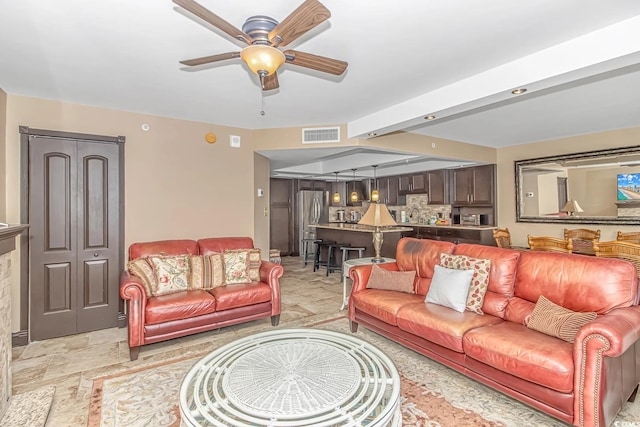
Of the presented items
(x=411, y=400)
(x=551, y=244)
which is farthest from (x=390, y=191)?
(x=411, y=400)

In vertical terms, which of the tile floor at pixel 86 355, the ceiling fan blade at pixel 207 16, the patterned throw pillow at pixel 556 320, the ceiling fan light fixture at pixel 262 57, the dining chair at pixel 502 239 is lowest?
the tile floor at pixel 86 355

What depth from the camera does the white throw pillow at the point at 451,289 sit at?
273cm

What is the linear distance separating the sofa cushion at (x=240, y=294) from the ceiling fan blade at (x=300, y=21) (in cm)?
243

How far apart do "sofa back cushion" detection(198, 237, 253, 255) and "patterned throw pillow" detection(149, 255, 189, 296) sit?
1.30ft

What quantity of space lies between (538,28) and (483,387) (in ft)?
8.23

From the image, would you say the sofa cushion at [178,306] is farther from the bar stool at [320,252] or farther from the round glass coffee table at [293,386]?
the bar stool at [320,252]

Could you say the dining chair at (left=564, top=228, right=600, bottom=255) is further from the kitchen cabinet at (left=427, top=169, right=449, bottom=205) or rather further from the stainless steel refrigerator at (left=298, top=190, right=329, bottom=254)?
the stainless steel refrigerator at (left=298, top=190, right=329, bottom=254)

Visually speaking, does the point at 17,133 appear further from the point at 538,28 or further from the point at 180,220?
the point at 538,28

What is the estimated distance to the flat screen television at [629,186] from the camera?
14.7 ft

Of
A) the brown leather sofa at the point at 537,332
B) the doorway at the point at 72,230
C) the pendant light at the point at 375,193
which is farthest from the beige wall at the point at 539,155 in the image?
the doorway at the point at 72,230

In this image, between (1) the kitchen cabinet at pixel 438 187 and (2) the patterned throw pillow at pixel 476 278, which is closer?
(2) the patterned throw pillow at pixel 476 278

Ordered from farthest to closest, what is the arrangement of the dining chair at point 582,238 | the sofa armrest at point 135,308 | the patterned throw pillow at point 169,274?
Result: the dining chair at point 582,238, the patterned throw pillow at point 169,274, the sofa armrest at point 135,308

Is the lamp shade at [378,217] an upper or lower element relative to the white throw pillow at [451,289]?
upper

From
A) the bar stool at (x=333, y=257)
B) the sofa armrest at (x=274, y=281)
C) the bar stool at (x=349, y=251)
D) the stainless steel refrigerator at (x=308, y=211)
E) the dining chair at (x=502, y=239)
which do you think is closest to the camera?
the sofa armrest at (x=274, y=281)
